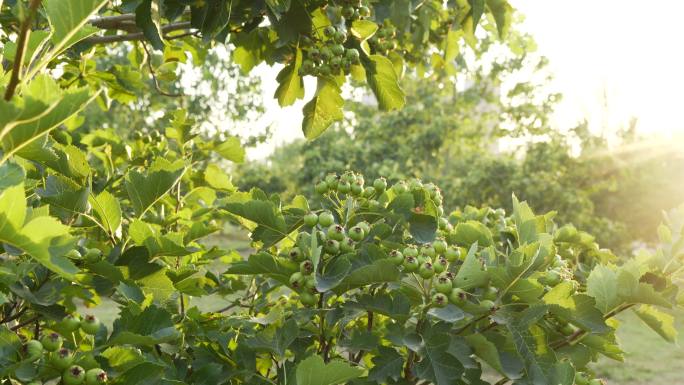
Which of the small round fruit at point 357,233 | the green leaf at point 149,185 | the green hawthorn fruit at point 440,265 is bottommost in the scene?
the green hawthorn fruit at point 440,265

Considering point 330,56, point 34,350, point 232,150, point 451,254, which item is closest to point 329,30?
point 330,56

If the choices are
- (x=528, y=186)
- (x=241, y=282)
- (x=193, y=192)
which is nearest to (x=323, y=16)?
(x=193, y=192)

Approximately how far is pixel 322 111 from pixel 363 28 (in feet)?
1.12

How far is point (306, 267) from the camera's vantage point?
1470 millimetres

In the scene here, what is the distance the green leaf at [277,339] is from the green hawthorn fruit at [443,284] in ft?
1.14

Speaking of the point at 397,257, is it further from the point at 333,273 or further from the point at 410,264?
the point at 333,273

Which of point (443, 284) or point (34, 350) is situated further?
point (443, 284)

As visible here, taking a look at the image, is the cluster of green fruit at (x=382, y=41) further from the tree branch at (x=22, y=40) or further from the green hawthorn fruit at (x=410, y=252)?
the tree branch at (x=22, y=40)

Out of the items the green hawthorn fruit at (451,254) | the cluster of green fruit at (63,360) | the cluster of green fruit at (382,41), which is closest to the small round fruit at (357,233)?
the green hawthorn fruit at (451,254)

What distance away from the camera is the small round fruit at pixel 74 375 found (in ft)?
3.99

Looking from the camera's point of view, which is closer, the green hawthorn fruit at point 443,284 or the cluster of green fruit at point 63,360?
the cluster of green fruit at point 63,360

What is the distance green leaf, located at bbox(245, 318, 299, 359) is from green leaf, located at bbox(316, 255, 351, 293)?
14 centimetres

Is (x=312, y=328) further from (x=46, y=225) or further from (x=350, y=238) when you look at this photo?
(x=46, y=225)

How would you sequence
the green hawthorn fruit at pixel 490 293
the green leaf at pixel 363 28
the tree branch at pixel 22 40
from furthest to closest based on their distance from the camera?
1. the green leaf at pixel 363 28
2. the green hawthorn fruit at pixel 490 293
3. the tree branch at pixel 22 40
